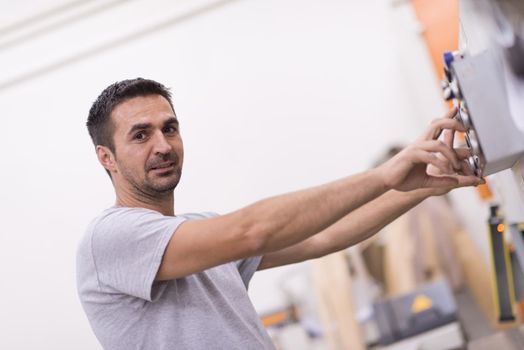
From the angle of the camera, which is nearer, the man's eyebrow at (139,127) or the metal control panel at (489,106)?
the metal control panel at (489,106)

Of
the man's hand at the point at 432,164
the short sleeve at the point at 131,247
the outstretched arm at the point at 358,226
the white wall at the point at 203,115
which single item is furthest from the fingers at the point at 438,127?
the white wall at the point at 203,115

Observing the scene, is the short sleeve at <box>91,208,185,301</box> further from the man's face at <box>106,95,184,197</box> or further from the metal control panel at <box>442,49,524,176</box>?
the metal control panel at <box>442,49,524,176</box>

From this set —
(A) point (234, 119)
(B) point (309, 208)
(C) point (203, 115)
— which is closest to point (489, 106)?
(B) point (309, 208)

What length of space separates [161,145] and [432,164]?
0.42m

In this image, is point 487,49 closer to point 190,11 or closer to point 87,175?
point 87,175

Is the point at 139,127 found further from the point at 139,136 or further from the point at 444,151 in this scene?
the point at 444,151

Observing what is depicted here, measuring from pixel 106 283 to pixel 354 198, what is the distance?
42cm

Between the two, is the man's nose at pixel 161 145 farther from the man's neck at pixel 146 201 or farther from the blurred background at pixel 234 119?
the blurred background at pixel 234 119

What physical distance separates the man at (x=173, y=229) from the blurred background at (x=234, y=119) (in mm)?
350

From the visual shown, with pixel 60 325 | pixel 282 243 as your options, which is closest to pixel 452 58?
pixel 282 243

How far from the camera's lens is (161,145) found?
3.33ft

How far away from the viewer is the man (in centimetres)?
88

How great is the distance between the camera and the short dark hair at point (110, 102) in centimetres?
104

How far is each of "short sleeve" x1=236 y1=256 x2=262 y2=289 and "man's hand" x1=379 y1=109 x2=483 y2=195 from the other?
41 centimetres
